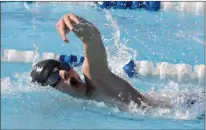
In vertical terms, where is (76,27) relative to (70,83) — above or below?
Answer: above

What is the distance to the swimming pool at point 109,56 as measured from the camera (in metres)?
2.79

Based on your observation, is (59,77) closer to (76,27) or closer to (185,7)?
(76,27)

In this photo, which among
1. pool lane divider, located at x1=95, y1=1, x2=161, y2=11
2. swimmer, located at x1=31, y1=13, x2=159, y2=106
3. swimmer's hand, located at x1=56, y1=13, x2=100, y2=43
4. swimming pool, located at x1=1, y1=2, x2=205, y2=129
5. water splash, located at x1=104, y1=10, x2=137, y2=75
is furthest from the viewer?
pool lane divider, located at x1=95, y1=1, x2=161, y2=11

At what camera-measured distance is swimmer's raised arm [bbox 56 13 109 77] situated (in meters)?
2.37

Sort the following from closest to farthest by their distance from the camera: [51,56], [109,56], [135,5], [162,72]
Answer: [109,56] → [162,72] → [51,56] → [135,5]

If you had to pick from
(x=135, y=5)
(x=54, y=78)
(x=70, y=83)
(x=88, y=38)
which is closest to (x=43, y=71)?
(x=54, y=78)

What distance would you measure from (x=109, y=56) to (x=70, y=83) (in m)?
1.28

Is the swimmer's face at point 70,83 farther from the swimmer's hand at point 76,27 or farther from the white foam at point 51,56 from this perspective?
the white foam at point 51,56

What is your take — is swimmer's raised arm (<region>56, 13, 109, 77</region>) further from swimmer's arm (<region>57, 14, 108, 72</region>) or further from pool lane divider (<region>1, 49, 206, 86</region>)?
pool lane divider (<region>1, 49, 206, 86</region>)

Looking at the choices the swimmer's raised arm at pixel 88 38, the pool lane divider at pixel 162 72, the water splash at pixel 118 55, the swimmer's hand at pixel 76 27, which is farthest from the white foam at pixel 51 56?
the swimmer's hand at pixel 76 27

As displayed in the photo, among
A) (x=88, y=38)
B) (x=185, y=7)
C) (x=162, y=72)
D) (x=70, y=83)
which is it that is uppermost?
A: (x=88, y=38)

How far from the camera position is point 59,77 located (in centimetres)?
261

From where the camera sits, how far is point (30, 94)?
3086mm

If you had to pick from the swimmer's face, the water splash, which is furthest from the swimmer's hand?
the water splash
